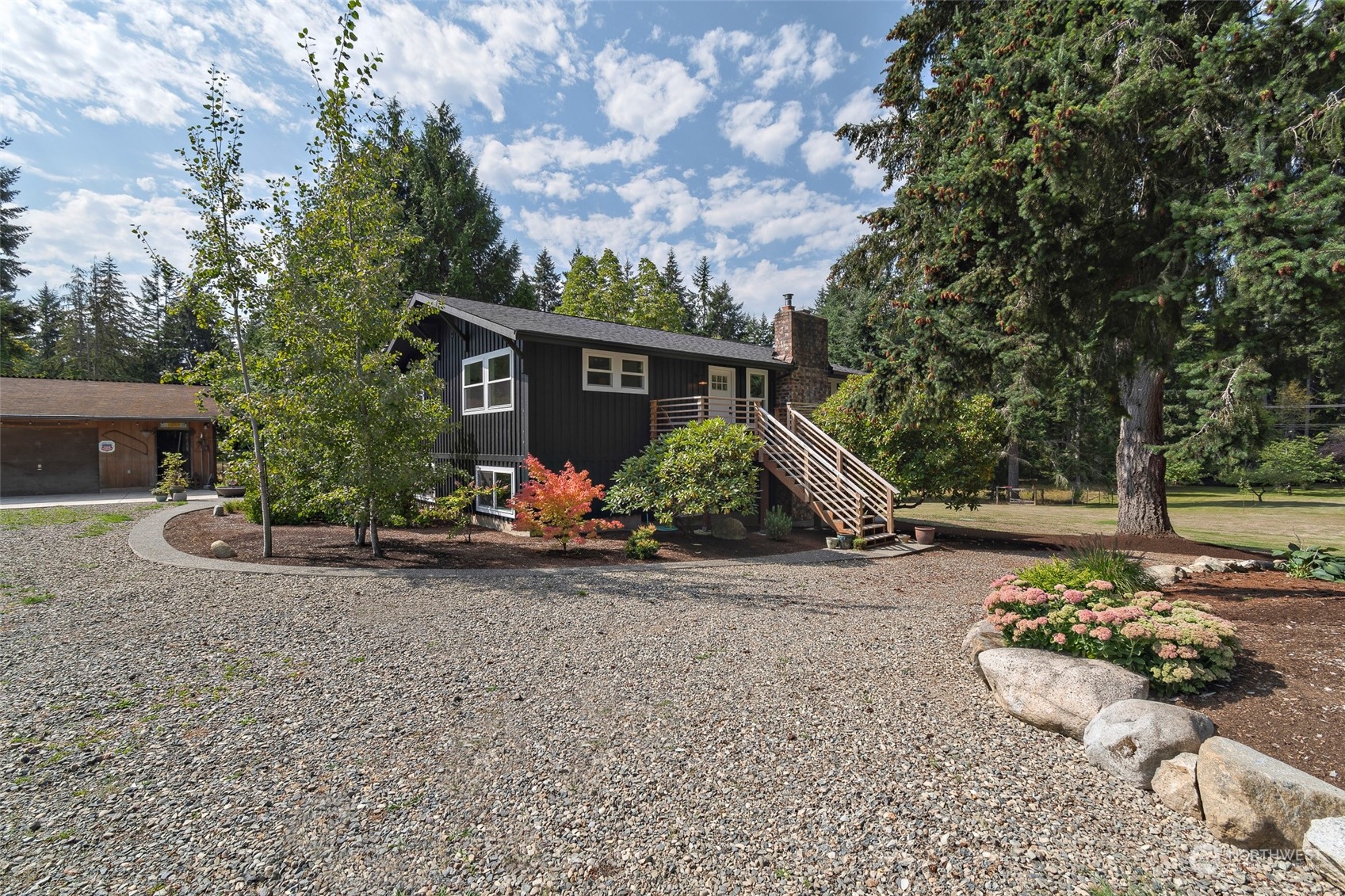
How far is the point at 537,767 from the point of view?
3.22 m

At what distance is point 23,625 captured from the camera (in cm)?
545

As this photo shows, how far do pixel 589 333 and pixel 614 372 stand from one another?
1083 mm

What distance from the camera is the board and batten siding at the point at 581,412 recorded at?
11.9 m

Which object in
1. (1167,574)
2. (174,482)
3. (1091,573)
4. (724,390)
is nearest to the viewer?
(1091,573)

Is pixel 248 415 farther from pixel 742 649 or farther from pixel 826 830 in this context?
pixel 826 830

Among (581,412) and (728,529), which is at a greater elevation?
(581,412)

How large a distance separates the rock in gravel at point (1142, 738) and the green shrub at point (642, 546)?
687 centimetres

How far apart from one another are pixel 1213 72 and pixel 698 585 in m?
8.40

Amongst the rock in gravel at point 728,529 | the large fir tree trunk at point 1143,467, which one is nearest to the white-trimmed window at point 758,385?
the rock in gravel at point 728,529

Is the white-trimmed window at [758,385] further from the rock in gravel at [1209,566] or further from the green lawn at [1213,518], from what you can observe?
the rock in gravel at [1209,566]

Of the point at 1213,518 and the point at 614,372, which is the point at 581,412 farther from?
the point at 1213,518

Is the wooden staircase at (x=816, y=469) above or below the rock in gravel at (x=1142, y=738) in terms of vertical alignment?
above

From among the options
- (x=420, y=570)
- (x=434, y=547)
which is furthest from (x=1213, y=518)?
(x=420, y=570)

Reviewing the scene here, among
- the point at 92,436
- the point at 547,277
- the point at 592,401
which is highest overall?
the point at 547,277
